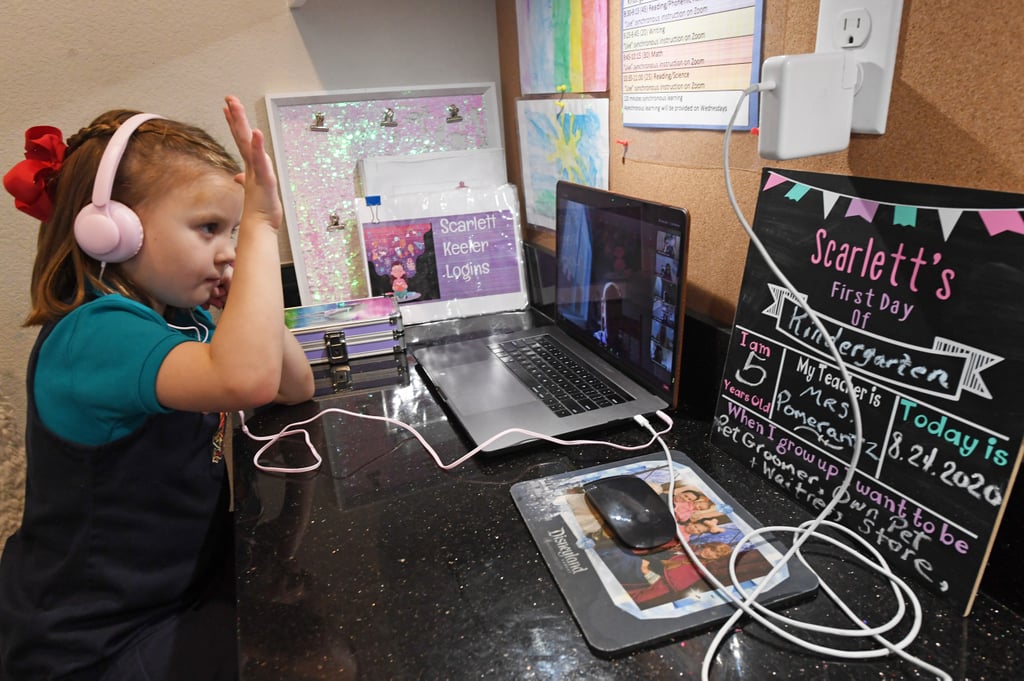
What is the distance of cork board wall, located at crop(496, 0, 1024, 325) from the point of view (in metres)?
0.54

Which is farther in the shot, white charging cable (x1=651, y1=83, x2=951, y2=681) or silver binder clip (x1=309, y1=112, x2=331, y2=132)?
silver binder clip (x1=309, y1=112, x2=331, y2=132)

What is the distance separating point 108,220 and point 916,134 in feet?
2.85

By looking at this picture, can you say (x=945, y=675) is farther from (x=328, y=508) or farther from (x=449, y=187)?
(x=449, y=187)

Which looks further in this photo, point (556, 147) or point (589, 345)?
point (556, 147)

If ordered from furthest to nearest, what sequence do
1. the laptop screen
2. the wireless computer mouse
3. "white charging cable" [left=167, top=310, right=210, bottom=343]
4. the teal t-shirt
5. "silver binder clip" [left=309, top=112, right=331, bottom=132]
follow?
"silver binder clip" [left=309, top=112, right=331, bottom=132] < "white charging cable" [left=167, top=310, right=210, bottom=343] < the laptop screen < the teal t-shirt < the wireless computer mouse

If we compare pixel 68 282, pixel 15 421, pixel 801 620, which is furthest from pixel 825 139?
pixel 15 421

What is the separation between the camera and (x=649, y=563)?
0.62 meters

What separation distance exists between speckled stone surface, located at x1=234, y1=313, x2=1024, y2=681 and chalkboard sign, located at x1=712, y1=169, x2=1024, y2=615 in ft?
0.18

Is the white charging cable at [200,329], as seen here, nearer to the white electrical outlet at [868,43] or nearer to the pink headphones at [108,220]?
the pink headphones at [108,220]

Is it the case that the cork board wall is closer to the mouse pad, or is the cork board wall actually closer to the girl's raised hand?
the mouse pad

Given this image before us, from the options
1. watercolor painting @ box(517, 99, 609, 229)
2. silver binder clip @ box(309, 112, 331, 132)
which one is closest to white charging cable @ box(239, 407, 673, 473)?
watercolor painting @ box(517, 99, 609, 229)

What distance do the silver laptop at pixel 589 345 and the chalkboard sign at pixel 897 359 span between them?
0.14 m

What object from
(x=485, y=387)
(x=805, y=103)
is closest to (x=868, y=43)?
(x=805, y=103)

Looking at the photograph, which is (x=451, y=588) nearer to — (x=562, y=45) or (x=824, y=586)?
(x=824, y=586)
